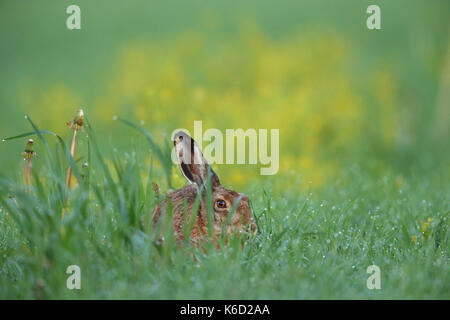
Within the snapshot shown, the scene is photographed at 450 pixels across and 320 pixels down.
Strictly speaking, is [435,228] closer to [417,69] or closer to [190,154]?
[190,154]

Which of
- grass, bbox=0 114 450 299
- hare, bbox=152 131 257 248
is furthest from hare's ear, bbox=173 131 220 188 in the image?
grass, bbox=0 114 450 299

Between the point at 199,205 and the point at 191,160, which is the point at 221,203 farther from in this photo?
the point at 191,160

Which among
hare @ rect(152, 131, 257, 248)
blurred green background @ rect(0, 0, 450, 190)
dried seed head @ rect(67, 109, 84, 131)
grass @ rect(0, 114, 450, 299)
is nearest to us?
grass @ rect(0, 114, 450, 299)

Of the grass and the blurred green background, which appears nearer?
the grass

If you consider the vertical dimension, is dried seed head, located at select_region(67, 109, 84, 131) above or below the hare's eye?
above

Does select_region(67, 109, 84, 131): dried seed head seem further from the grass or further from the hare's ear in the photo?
the hare's ear

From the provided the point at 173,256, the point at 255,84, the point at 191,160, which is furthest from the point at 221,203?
the point at 255,84

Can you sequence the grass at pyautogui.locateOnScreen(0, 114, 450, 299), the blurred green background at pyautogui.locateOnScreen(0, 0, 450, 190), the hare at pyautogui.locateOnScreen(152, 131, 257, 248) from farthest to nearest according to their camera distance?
the blurred green background at pyautogui.locateOnScreen(0, 0, 450, 190) → the hare at pyautogui.locateOnScreen(152, 131, 257, 248) → the grass at pyautogui.locateOnScreen(0, 114, 450, 299)
